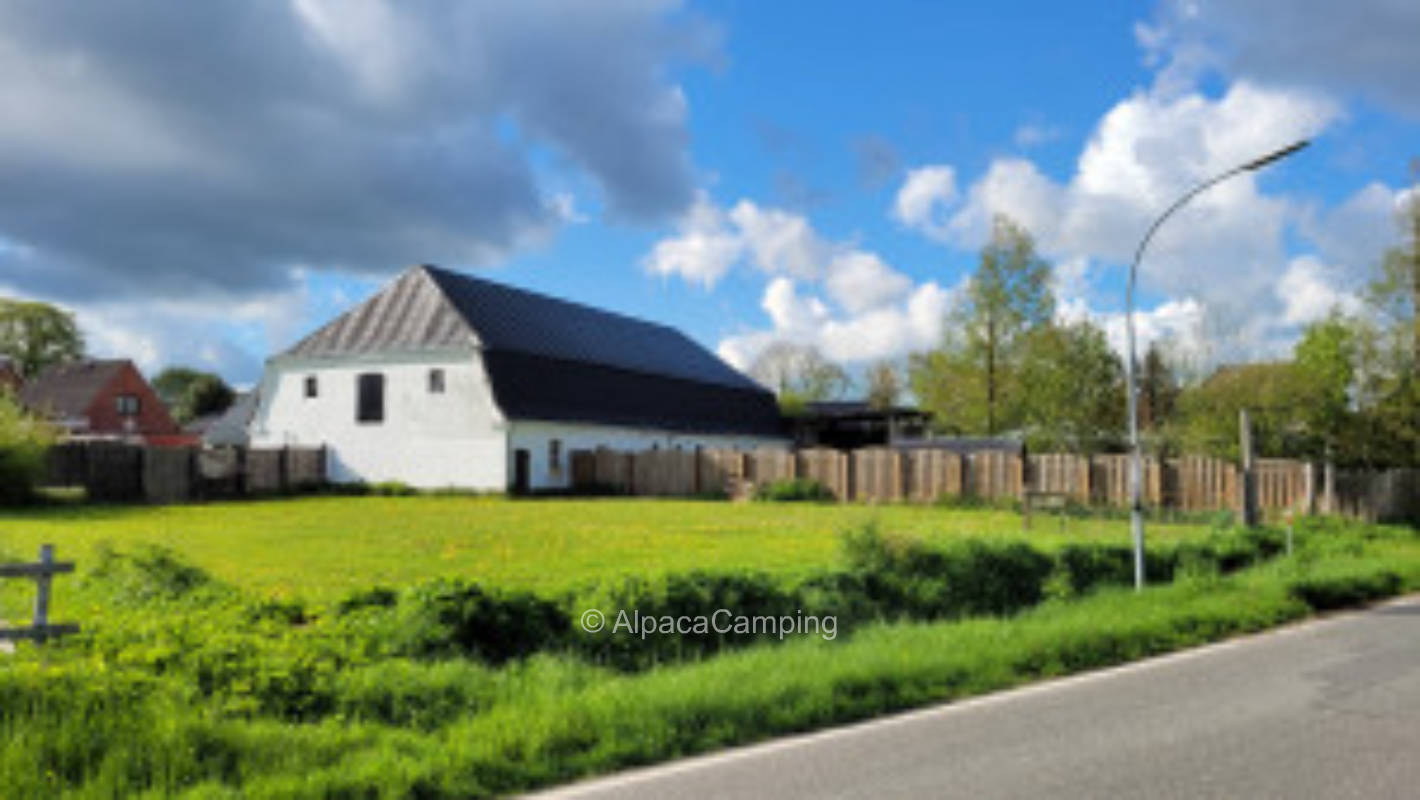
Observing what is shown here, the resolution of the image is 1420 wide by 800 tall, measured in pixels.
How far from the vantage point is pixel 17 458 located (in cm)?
2853

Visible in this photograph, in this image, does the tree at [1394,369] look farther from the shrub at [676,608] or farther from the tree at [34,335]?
the tree at [34,335]

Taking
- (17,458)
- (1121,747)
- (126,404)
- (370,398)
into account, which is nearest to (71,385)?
(126,404)

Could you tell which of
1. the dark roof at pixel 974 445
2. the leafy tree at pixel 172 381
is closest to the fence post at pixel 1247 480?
the dark roof at pixel 974 445

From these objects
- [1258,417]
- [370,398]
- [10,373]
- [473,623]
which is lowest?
[473,623]

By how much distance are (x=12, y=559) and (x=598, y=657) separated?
10049 mm

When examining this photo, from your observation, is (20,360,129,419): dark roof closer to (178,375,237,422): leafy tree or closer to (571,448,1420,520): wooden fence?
(178,375,237,422): leafy tree

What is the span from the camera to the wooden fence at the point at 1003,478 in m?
27.2

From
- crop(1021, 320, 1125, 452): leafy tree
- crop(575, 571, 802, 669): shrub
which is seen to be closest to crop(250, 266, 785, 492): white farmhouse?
crop(1021, 320, 1125, 452): leafy tree

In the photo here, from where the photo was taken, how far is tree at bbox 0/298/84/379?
74875 millimetres

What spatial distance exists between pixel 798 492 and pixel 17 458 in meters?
23.9

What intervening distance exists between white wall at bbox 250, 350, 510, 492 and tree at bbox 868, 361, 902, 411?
40.9 meters

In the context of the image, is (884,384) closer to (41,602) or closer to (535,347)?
(535,347)

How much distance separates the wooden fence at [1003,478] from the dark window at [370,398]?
8.06 meters
